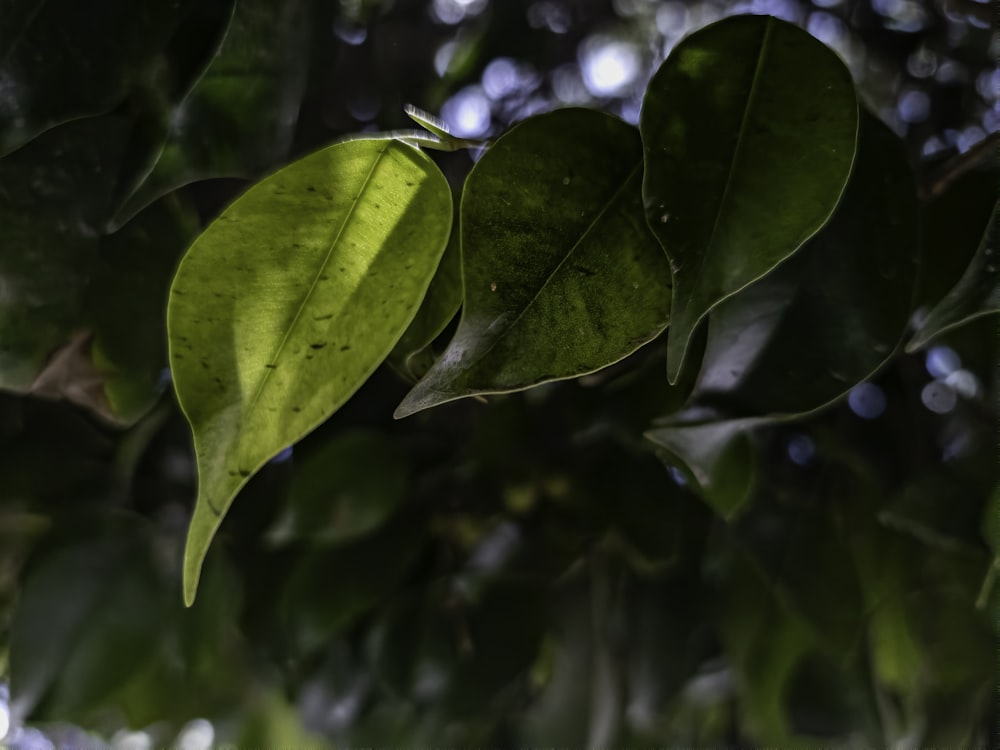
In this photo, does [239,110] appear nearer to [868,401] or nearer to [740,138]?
[740,138]

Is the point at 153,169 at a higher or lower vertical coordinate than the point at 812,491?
higher

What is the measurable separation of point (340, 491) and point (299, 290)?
21 cm

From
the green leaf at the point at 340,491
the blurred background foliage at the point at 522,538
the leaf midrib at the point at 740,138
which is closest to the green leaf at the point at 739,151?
the leaf midrib at the point at 740,138

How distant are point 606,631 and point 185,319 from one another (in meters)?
0.37

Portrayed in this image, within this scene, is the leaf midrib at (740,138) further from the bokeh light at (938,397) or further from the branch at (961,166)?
the bokeh light at (938,397)

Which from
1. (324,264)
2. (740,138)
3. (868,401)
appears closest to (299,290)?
(324,264)

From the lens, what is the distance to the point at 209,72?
23cm

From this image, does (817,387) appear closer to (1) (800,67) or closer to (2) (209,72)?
(1) (800,67)

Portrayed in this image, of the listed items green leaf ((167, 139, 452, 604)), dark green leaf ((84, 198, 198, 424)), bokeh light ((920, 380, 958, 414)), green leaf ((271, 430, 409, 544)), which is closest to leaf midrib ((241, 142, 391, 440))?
green leaf ((167, 139, 452, 604))

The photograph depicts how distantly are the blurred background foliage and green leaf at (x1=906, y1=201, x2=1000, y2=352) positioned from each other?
83 millimetres

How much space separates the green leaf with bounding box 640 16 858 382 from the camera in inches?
7.3

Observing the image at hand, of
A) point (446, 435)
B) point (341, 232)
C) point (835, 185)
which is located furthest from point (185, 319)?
point (446, 435)

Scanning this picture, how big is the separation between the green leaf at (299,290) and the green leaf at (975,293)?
12cm

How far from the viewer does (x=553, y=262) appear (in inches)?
Result: 7.8
